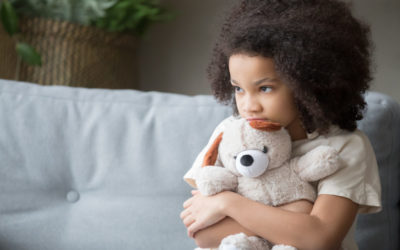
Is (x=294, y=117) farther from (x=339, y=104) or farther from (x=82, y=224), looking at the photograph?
(x=82, y=224)

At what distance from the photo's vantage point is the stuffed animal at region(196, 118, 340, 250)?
2.66ft

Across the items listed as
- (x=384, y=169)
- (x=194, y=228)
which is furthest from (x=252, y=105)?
(x=384, y=169)

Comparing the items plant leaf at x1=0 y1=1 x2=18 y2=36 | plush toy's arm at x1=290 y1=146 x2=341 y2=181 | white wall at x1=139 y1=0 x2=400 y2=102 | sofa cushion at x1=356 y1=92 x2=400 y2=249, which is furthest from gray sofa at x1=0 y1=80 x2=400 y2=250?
white wall at x1=139 y1=0 x2=400 y2=102

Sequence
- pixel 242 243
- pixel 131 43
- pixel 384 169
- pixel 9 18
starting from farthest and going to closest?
pixel 131 43 < pixel 9 18 < pixel 384 169 < pixel 242 243

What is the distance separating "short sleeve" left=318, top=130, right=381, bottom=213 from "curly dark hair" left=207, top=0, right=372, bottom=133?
0.03 m

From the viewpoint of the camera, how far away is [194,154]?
3.90 ft

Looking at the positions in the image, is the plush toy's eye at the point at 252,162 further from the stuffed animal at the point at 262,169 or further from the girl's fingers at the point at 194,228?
the girl's fingers at the point at 194,228

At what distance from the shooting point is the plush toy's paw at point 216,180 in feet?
2.79

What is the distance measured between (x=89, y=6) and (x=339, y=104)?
1.20 metres

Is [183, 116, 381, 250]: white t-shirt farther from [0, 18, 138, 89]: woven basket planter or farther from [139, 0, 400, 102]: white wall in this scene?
[0, 18, 138, 89]: woven basket planter

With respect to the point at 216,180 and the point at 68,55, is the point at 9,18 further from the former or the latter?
the point at 216,180

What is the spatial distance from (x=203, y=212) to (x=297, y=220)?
0.59ft

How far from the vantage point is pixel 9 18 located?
1700 millimetres

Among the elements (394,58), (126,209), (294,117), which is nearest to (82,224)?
(126,209)
